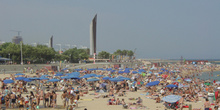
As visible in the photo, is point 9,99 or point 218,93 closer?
point 9,99

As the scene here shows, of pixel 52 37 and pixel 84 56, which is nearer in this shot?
pixel 84 56

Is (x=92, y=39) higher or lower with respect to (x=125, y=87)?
higher

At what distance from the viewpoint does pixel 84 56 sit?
80.9m

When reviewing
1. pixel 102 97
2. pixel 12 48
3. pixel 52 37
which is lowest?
pixel 102 97

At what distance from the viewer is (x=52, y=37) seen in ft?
403

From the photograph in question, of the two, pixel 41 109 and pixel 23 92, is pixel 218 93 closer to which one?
pixel 41 109

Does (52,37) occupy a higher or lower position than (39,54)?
higher

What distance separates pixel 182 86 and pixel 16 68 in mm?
30005

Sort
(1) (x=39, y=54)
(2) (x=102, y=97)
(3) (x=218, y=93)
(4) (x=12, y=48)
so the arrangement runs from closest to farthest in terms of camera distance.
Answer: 1. (3) (x=218, y=93)
2. (2) (x=102, y=97)
3. (4) (x=12, y=48)
4. (1) (x=39, y=54)

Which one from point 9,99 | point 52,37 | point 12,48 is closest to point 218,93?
point 9,99

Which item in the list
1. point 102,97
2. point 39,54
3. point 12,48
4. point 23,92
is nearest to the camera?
point 102,97

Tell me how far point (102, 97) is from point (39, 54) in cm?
4389

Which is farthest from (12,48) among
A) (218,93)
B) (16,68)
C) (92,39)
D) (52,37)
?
(52,37)

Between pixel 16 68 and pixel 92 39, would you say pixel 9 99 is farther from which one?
pixel 92 39
